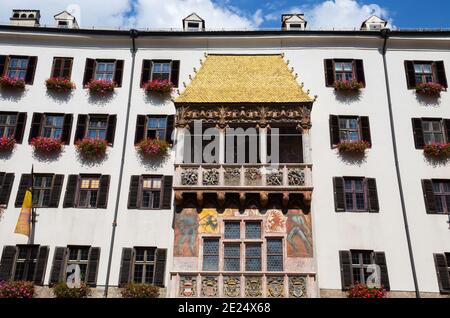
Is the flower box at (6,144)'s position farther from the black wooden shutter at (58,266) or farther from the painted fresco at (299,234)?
the painted fresco at (299,234)

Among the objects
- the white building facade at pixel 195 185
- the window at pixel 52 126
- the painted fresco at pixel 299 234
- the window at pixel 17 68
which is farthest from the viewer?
the window at pixel 17 68

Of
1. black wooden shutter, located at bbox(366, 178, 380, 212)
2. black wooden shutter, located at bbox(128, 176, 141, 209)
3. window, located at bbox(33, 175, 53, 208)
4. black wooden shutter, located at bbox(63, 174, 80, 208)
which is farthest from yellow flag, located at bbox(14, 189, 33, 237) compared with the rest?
black wooden shutter, located at bbox(366, 178, 380, 212)

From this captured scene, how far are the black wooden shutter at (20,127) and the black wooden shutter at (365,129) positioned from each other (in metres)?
17.1

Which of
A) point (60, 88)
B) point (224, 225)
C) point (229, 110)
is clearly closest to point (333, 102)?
point (229, 110)

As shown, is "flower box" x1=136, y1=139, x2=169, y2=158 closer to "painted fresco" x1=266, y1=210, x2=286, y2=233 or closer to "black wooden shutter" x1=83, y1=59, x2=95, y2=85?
"black wooden shutter" x1=83, y1=59, x2=95, y2=85

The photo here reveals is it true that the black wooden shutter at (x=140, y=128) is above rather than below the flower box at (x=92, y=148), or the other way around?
above

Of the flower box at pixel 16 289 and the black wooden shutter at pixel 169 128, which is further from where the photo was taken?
the black wooden shutter at pixel 169 128

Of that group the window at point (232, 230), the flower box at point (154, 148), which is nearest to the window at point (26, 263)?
the flower box at point (154, 148)

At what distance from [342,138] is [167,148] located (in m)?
8.75

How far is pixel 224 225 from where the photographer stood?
22.1 metres

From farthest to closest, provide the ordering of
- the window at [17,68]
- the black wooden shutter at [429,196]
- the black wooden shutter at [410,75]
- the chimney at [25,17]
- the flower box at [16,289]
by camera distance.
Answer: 1. the chimney at [25,17]
2. the window at [17,68]
3. the black wooden shutter at [410,75]
4. the black wooden shutter at [429,196]
5. the flower box at [16,289]

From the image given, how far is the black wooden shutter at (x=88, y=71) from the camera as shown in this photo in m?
26.0

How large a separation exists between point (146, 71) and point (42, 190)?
8202mm

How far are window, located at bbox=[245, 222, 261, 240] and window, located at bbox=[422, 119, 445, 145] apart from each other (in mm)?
9703
